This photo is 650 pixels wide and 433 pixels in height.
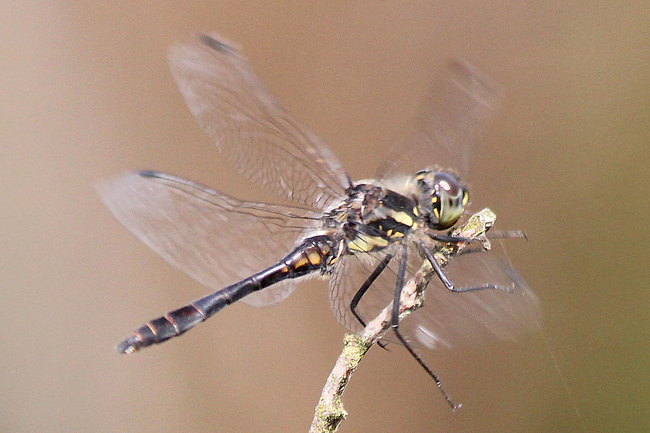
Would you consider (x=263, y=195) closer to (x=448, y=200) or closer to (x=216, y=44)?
(x=216, y=44)

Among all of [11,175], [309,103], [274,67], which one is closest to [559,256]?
[309,103]

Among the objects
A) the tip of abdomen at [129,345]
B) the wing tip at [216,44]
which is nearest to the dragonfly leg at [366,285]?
the tip of abdomen at [129,345]

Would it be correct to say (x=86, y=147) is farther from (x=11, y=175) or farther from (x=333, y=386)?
(x=333, y=386)

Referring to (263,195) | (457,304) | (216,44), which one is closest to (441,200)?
(457,304)

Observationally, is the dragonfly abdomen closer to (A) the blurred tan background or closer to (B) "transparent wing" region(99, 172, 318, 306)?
(B) "transparent wing" region(99, 172, 318, 306)

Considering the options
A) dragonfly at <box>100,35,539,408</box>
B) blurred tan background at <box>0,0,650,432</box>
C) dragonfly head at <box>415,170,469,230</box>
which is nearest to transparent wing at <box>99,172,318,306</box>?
dragonfly at <box>100,35,539,408</box>

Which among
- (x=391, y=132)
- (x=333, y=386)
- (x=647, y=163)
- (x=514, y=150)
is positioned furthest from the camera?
(x=391, y=132)
